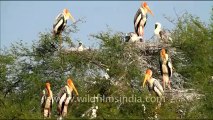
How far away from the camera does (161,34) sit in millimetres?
21469

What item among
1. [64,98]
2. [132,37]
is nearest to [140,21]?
[132,37]

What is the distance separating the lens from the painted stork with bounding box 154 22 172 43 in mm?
20984

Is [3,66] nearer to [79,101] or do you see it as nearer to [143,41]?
[143,41]

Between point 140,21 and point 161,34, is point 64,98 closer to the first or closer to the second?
point 161,34

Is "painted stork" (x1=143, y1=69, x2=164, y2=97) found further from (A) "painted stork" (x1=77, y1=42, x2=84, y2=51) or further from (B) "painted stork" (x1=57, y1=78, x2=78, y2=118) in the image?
(A) "painted stork" (x1=77, y1=42, x2=84, y2=51)

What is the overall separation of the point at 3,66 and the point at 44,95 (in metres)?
4.70

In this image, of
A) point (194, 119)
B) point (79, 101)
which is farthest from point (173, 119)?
point (79, 101)

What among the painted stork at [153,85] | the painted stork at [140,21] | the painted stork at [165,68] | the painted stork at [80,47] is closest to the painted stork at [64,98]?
the painted stork at [153,85]

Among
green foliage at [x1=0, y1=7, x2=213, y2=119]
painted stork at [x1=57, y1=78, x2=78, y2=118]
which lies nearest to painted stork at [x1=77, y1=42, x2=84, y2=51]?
green foliage at [x1=0, y1=7, x2=213, y2=119]

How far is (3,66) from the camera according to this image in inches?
880

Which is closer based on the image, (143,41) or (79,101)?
(79,101)

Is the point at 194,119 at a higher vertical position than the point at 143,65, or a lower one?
lower

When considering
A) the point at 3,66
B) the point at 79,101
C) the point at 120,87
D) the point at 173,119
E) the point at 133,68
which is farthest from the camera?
the point at 3,66

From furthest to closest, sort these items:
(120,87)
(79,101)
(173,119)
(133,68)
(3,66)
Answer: (3,66)
(133,68)
(120,87)
(79,101)
(173,119)
